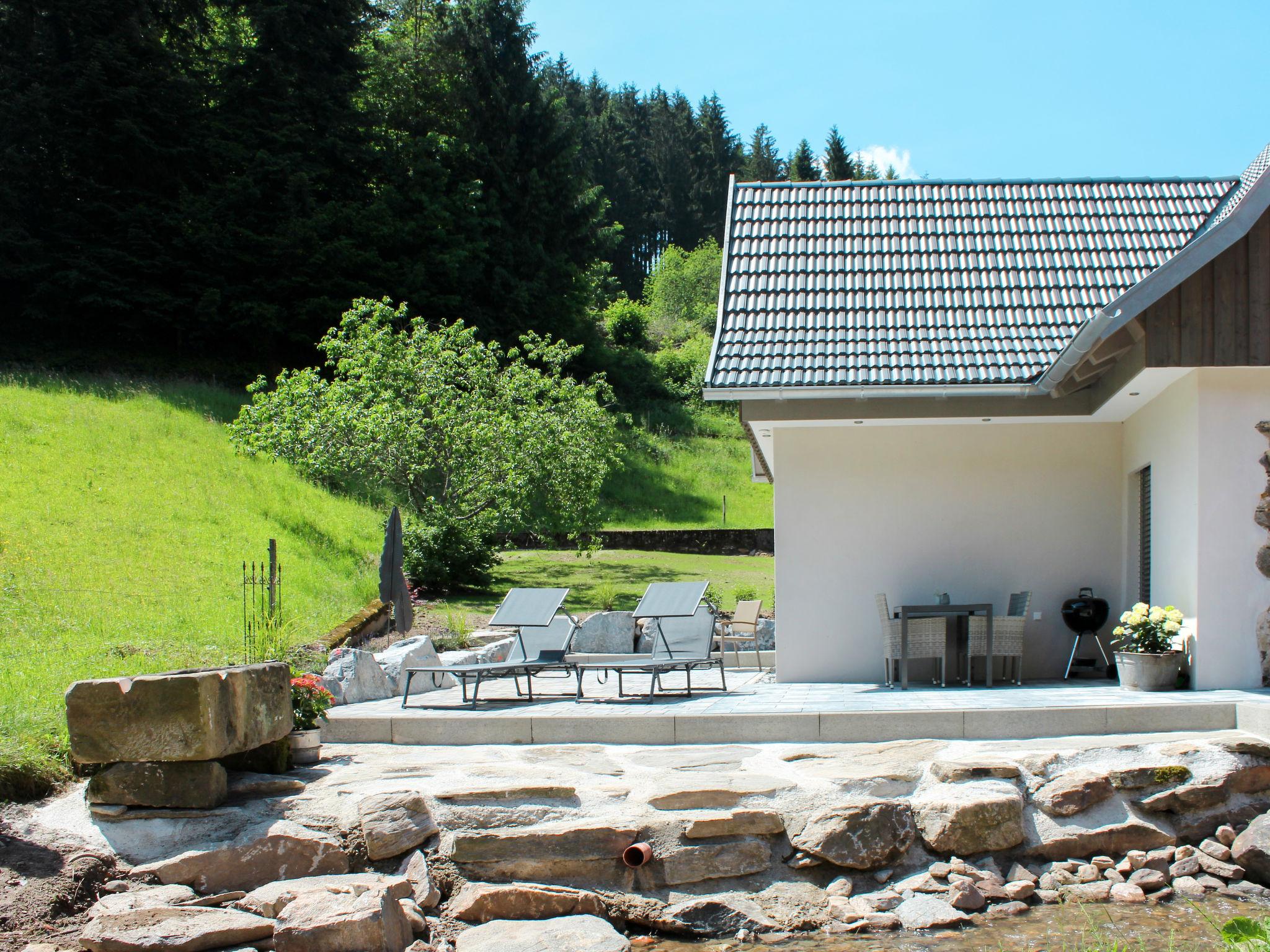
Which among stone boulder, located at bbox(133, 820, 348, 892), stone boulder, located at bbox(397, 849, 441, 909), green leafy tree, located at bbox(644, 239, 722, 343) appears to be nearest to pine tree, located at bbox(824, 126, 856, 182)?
green leafy tree, located at bbox(644, 239, 722, 343)

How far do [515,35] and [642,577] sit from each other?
1101 inches

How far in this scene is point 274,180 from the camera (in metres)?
34.0

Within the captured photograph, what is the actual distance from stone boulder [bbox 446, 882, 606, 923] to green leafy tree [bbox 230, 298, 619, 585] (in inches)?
449

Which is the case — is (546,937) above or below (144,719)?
below

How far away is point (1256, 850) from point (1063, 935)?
1.69 meters

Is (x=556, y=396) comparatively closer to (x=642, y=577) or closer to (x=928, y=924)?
(x=642, y=577)

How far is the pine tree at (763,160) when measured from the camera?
218 feet

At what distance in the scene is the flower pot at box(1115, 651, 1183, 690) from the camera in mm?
8367

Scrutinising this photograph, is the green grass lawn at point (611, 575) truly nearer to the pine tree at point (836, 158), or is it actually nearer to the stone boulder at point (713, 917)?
the stone boulder at point (713, 917)

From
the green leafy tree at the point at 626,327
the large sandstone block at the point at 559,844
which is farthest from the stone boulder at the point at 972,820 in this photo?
the green leafy tree at the point at 626,327

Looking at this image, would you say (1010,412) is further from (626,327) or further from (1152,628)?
(626,327)

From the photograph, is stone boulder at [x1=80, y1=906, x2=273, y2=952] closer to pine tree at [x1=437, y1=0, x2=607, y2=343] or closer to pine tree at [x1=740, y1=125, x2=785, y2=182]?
pine tree at [x1=437, y1=0, x2=607, y2=343]

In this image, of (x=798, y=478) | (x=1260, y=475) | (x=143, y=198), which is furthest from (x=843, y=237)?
(x=143, y=198)

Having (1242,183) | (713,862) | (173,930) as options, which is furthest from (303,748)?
(1242,183)
